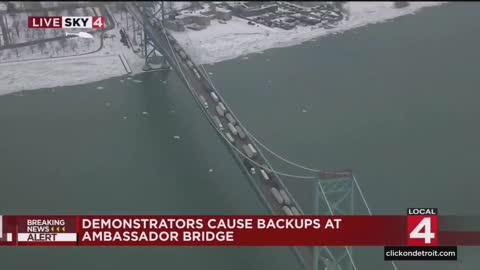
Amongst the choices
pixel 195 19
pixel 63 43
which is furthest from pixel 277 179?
pixel 195 19

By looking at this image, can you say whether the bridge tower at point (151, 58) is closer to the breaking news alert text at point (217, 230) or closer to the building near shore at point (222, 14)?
the building near shore at point (222, 14)

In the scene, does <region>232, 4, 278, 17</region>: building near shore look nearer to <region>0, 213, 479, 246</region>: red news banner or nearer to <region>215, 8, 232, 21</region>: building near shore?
<region>215, 8, 232, 21</region>: building near shore

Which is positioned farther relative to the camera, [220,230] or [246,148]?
[246,148]

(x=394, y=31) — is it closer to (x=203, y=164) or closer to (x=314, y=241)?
(x=203, y=164)

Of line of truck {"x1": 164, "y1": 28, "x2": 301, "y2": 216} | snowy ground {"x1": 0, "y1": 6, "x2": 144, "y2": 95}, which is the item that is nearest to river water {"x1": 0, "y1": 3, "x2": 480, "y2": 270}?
snowy ground {"x1": 0, "y1": 6, "x2": 144, "y2": 95}

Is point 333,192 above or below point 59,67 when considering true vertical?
below

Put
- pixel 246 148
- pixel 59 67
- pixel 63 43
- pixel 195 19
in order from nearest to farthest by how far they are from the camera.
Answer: pixel 246 148 < pixel 59 67 < pixel 63 43 < pixel 195 19

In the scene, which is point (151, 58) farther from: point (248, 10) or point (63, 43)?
point (248, 10)

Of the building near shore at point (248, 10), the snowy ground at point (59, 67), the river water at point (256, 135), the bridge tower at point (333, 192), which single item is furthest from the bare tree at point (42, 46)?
the bridge tower at point (333, 192)

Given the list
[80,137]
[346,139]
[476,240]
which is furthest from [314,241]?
[80,137]
